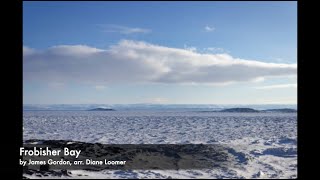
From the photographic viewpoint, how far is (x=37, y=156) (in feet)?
31.2

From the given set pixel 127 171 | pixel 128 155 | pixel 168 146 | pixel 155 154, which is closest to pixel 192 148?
pixel 168 146

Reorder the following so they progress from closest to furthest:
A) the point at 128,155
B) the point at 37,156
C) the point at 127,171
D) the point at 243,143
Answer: the point at 127,171 < the point at 37,156 < the point at 128,155 < the point at 243,143
